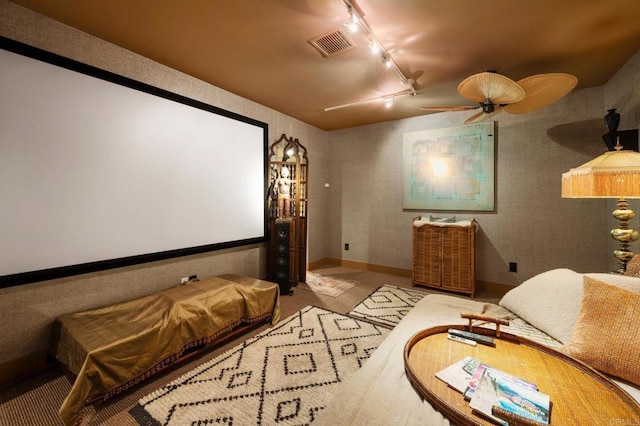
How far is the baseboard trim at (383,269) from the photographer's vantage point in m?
3.74

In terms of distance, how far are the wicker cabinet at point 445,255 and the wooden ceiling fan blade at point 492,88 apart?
1.74 m

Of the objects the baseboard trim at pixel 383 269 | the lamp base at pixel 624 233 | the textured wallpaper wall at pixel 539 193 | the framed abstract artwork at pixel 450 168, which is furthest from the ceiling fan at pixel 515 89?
the baseboard trim at pixel 383 269

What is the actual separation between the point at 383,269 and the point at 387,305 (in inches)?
59.5

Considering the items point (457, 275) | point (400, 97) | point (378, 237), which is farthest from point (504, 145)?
point (378, 237)

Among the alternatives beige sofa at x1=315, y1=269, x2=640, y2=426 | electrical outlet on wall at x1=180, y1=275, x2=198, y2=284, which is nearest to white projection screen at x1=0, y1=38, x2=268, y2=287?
electrical outlet on wall at x1=180, y1=275, x2=198, y2=284

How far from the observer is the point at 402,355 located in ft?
4.31

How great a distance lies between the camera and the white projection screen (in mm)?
1913

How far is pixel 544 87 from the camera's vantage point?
7.16ft

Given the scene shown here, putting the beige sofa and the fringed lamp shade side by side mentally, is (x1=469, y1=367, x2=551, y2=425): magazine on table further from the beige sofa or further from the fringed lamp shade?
the fringed lamp shade

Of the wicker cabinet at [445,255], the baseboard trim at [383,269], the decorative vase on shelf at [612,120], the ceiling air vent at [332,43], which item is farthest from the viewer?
the baseboard trim at [383,269]

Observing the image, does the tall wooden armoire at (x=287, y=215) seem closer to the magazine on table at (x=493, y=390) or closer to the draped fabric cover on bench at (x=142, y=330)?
the draped fabric cover on bench at (x=142, y=330)

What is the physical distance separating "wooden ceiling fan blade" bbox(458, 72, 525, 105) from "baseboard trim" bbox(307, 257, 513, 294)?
8.46ft

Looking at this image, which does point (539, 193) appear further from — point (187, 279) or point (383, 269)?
point (187, 279)

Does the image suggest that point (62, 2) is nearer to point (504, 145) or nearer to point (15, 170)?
point (15, 170)
